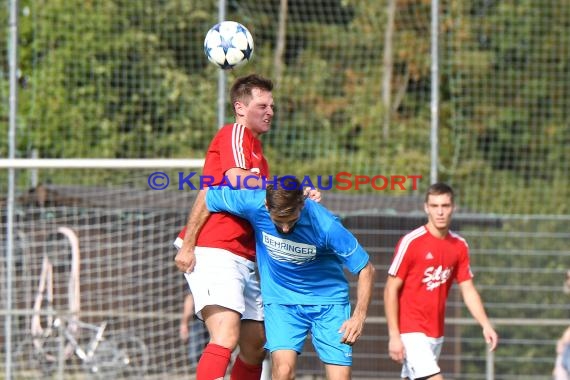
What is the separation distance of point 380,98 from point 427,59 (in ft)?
3.24

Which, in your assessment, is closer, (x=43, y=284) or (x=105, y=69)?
(x=43, y=284)

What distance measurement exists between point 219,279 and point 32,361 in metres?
5.07

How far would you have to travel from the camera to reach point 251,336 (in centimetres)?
681

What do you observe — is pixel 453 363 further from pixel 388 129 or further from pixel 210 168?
pixel 210 168

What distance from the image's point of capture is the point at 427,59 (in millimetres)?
15406

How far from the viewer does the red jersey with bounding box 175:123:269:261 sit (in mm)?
6492

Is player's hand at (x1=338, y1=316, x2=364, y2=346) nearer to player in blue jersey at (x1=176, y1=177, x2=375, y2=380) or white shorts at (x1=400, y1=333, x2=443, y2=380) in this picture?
player in blue jersey at (x1=176, y1=177, x2=375, y2=380)

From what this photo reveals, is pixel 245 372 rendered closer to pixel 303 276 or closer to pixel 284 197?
pixel 303 276

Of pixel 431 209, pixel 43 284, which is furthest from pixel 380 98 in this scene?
pixel 431 209

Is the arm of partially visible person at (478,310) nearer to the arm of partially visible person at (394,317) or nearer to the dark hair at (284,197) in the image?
the arm of partially visible person at (394,317)

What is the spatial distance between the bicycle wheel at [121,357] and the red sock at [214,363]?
536cm

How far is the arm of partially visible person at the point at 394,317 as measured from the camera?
744 centimetres

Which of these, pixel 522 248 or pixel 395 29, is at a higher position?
pixel 395 29

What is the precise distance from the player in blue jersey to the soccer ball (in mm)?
1084
